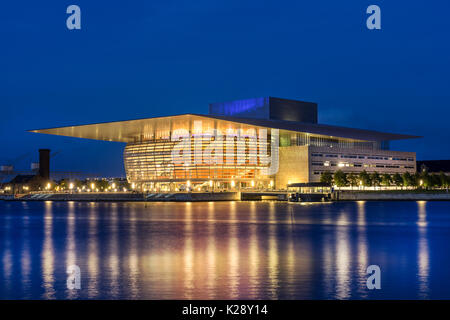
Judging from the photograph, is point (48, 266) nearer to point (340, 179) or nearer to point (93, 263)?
point (93, 263)

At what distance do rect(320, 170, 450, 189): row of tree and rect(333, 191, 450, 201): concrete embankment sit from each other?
5.47 meters

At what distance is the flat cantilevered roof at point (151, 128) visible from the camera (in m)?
73.0

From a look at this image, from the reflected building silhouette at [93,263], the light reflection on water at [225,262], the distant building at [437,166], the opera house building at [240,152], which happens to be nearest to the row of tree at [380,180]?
the opera house building at [240,152]

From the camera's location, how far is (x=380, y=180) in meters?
81.0

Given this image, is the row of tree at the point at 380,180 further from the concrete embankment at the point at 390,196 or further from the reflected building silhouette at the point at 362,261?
the reflected building silhouette at the point at 362,261

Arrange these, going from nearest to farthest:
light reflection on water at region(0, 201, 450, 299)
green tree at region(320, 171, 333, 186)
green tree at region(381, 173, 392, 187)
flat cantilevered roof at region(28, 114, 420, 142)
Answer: light reflection on water at region(0, 201, 450, 299) < flat cantilevered roof at region(28, 114, 420, 142) < green tree at region(320, 171, 333, 186) < green tree at region(381, 173, 392, 187)

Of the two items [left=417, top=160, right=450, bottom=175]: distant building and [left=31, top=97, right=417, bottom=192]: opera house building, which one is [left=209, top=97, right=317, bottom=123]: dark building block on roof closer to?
[left=31, top=97, right=417, bottom=192]: opera house building

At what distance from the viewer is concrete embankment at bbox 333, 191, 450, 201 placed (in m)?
70.6

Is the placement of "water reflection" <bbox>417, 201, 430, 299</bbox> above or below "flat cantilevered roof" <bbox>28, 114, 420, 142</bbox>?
below

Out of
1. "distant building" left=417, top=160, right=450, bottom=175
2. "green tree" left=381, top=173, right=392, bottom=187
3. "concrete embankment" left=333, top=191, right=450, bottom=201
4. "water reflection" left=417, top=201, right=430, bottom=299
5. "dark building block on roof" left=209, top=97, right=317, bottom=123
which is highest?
"dark building block on roof" left=209, top=97, right=317, bottom=123

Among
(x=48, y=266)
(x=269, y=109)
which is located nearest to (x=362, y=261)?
(x=48, y=266)

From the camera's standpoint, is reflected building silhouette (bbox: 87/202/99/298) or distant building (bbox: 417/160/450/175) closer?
reflected building silhouette (bbox: 87/202/99/298)

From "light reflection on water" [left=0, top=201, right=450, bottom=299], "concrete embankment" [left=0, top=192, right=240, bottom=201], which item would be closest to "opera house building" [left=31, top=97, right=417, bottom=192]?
"concrete embankment" [left=0, top=192, right=240, bottom=201]

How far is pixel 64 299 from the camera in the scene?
10500 millimetres
